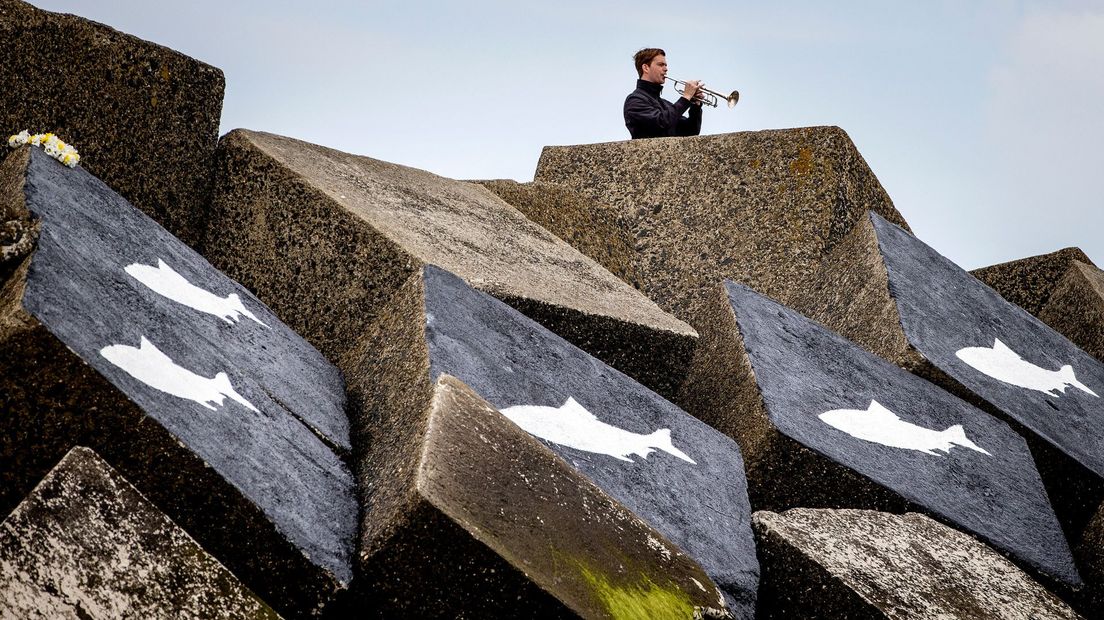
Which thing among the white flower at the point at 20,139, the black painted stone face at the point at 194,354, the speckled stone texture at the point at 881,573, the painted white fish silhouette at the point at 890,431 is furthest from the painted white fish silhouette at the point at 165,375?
the painted white fish silhouette at the point at 890,431

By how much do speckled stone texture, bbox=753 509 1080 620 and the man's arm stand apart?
10.0ft

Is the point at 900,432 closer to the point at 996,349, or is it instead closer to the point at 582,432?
the point at 996,349

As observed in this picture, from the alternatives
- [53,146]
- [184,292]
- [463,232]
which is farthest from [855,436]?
[53,146]

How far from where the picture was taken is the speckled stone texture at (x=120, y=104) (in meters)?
2.88

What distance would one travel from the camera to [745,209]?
4387 mm

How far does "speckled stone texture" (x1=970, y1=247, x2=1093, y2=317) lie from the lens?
4.89m

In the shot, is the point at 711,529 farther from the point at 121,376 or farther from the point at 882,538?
the point at 121,376

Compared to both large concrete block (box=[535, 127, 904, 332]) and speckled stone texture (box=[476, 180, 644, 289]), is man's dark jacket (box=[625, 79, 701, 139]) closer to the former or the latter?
large concrete block (box=[535, 127, 904, 332])

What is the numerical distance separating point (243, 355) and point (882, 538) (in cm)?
132

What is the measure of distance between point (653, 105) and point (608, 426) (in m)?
3.15

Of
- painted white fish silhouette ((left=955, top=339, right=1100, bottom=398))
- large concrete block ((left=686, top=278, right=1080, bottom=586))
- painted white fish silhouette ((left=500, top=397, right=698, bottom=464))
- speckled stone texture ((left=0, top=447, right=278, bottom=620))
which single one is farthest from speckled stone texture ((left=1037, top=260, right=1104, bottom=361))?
speckled stone texture ((left=0, top=447, right=278, bottom=620))

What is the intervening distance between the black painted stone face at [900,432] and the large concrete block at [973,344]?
15cm

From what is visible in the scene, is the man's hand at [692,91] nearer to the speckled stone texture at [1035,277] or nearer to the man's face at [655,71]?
the man's face at [655,71]

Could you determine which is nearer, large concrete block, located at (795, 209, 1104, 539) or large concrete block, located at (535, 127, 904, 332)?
large concrete block, located at (795, 209, 1104, 539)
